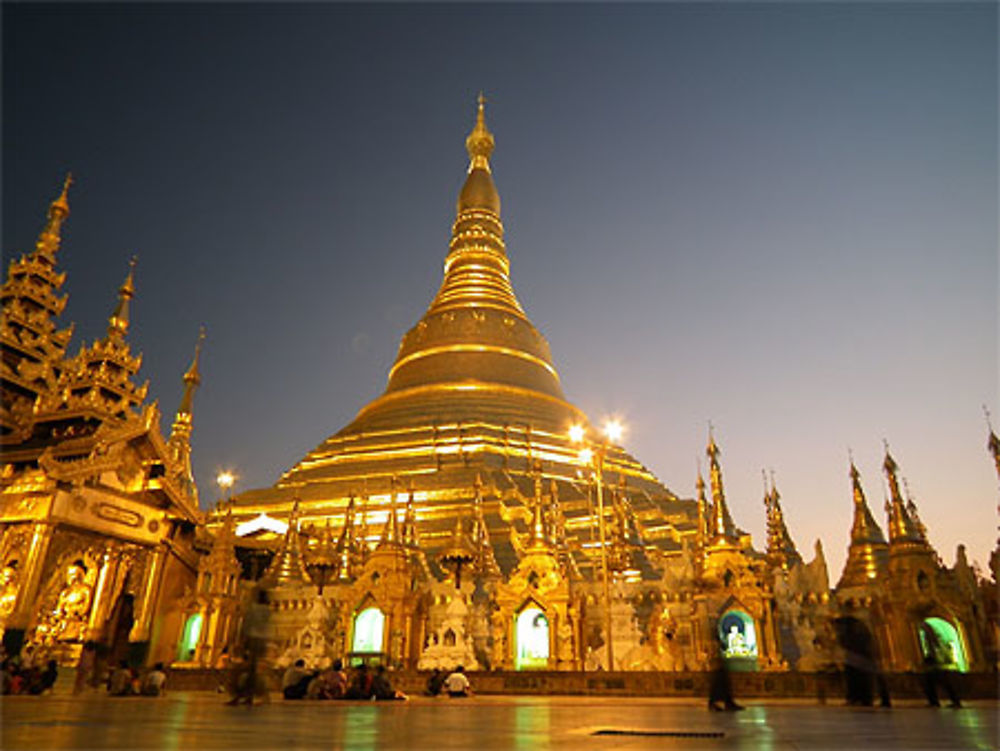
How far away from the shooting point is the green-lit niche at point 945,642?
16.1m

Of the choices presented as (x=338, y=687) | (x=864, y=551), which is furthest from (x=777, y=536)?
(x=338, y=687)

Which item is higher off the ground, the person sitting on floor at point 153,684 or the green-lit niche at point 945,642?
the green-lit niche at point 945,642

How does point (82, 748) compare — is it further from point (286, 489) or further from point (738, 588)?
point (286, 489)

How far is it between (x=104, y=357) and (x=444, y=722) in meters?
25.9

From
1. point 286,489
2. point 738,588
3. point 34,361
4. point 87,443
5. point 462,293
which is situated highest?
point 462,293

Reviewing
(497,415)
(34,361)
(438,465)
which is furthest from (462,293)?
(34,361)

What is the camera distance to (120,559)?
60.0ft

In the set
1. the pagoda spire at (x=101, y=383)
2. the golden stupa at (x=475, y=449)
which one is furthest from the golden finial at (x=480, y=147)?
the pagoda spire at (x=101, y=383)

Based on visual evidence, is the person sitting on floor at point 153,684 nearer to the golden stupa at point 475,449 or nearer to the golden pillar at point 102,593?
the golden pillar at point 102,593

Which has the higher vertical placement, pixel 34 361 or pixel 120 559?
pixel 34 361

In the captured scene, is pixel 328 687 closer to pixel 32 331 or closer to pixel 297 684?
pixel 297 684

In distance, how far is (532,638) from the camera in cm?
1750

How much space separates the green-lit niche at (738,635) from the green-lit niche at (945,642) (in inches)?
154

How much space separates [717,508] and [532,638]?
7.29 m
